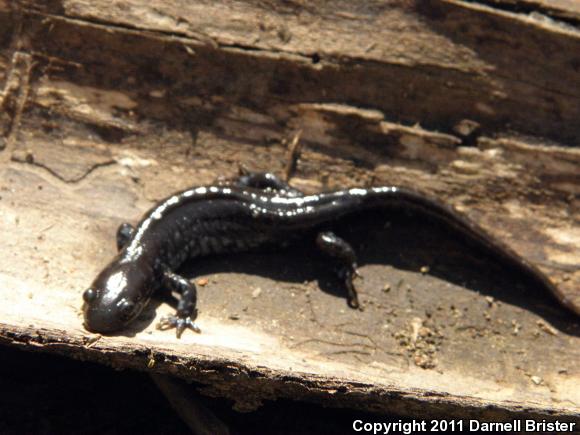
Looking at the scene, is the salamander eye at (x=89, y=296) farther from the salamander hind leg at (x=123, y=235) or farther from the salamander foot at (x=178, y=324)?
the salamander hind leg at (x=123, y=235)

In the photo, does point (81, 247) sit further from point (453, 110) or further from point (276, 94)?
point (453, 110)

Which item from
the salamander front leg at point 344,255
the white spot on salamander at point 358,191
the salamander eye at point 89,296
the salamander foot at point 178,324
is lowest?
the salamander foot at point 178,324

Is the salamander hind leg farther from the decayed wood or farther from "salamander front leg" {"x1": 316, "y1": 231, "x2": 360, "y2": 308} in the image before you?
"salamander front leg" {"x1": 316, "y1": 231, "x2": 360, "y2": 308}

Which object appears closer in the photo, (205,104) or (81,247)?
(81,247)

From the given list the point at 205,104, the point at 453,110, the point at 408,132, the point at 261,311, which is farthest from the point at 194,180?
the point at 453,110

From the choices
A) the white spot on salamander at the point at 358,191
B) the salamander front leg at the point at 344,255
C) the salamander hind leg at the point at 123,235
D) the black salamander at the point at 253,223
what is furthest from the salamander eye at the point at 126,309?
the white spot on salamander at the point at 358,191
